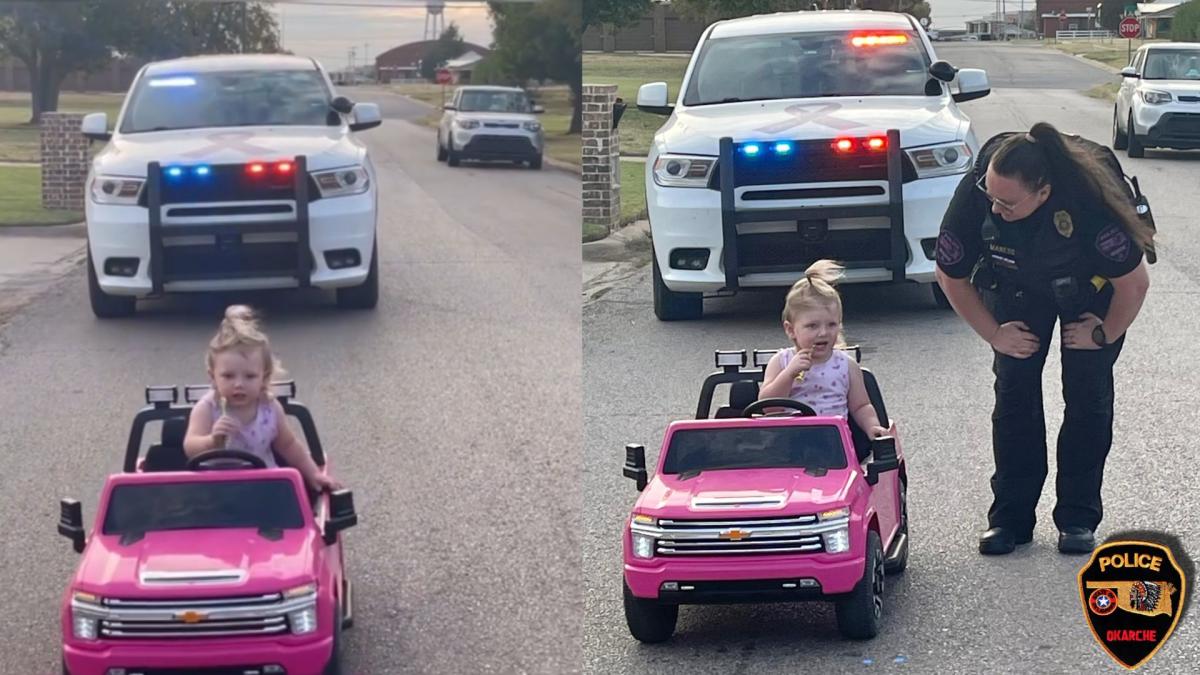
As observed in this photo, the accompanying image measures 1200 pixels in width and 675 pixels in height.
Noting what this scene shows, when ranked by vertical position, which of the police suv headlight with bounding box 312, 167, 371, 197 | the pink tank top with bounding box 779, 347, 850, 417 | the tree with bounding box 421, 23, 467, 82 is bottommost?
the pink tank top with bounding box 779, 347, 850, 417

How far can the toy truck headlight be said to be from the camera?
276 centimetres

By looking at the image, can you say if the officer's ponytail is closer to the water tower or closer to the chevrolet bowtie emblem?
the water tower

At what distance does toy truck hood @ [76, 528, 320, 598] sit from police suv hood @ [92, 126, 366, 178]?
2.51 ft

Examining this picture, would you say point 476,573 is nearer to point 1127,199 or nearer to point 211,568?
point 211,568

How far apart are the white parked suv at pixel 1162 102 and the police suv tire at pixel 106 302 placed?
430 inches

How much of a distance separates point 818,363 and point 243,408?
1.33 metres

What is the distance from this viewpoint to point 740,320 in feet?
21.3

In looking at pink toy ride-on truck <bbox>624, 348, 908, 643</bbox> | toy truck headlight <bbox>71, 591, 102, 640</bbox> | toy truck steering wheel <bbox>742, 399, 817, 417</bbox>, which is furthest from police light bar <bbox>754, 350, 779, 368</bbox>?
toy truck headlight <bbox>71, 591, 102, 640</bbox>

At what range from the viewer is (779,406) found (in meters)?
3.82

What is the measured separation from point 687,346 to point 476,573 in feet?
8.26

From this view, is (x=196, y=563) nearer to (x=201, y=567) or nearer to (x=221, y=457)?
(x=201, y=567)

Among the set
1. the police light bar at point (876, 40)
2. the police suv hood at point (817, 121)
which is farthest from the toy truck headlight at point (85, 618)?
the police light bar at point (876, 40)

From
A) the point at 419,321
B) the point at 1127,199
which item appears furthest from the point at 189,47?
the point at 1127,199

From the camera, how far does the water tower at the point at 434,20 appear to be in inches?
151
